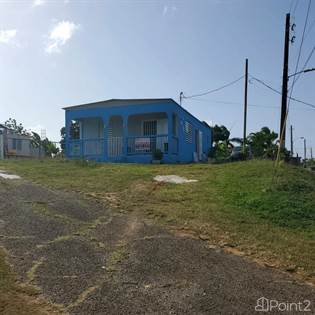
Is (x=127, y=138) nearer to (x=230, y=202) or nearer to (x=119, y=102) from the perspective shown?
(x=119, y=102)

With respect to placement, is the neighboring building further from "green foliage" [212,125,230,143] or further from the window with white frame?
"green foliage" [212,125,230,143]

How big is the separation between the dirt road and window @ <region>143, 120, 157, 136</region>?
15311 millimetres

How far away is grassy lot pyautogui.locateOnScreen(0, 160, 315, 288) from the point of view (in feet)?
25.3

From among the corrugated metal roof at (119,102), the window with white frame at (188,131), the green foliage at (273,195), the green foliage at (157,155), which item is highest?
the corrugated metal roof at (119,102)

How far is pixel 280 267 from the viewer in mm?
6754

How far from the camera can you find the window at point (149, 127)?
78.8 feet

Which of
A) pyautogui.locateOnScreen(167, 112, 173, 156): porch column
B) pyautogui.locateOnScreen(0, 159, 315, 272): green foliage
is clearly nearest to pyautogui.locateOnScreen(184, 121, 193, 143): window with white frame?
pyautogui.locateOnScreen(167, 112, 173, 156): porch column

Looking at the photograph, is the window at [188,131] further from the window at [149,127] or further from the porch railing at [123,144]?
the porch railing at [123,144]

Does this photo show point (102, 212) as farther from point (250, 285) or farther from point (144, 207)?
point (250, 285)

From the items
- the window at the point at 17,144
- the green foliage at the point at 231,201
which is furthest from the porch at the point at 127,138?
the window at the point at 17,144

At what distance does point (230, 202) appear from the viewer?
10547 mm

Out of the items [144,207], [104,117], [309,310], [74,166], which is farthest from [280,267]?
[104,117]

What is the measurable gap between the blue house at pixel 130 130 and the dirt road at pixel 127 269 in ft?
44.1

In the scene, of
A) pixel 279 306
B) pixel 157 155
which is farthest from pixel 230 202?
pixel 157 155
